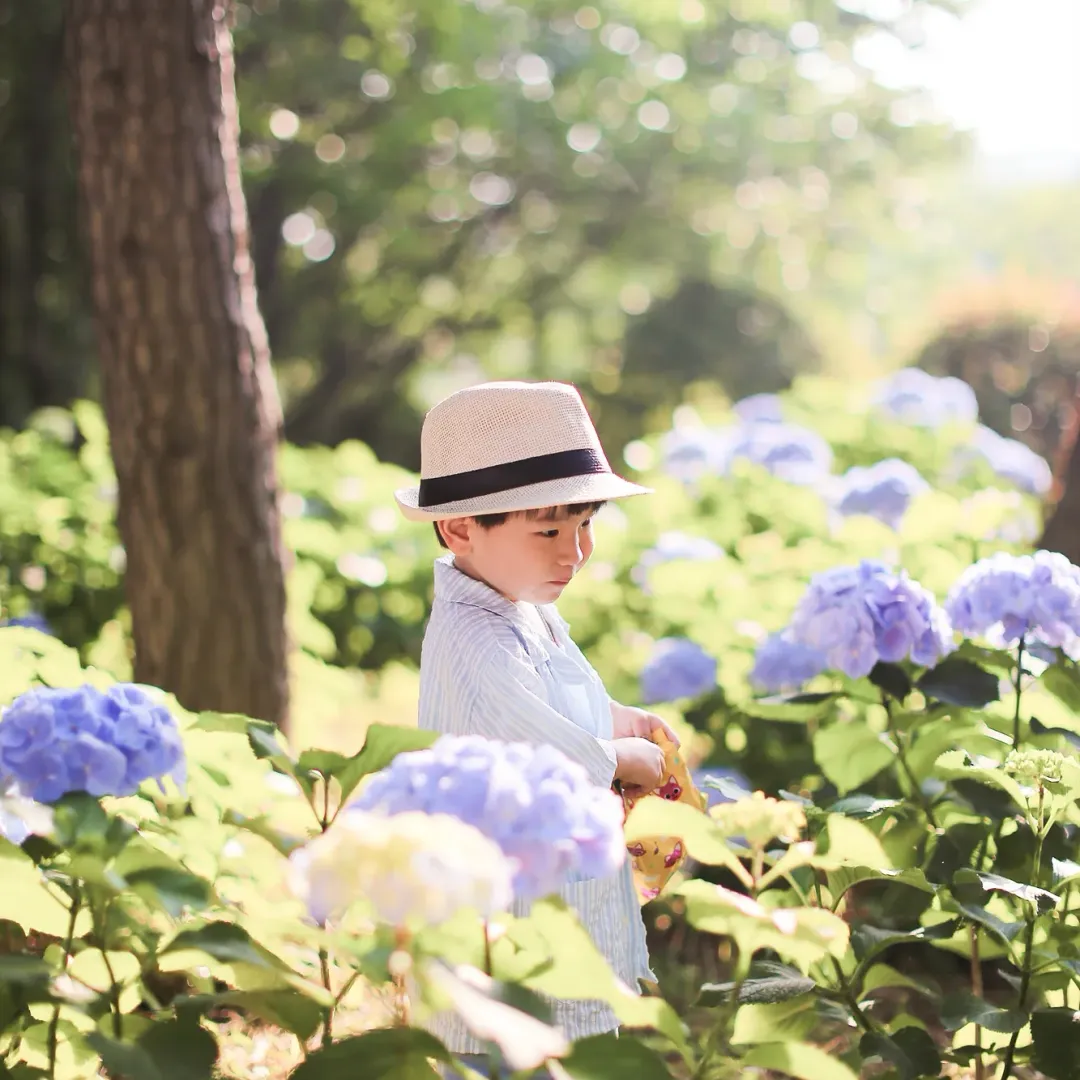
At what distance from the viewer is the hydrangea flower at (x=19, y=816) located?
145 centimetres

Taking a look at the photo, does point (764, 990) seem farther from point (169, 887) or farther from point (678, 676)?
point (678, 676)

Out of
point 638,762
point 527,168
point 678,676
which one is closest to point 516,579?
point 638,762

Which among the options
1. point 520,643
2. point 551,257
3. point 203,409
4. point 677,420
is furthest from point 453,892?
point 551,257

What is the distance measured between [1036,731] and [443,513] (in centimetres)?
111

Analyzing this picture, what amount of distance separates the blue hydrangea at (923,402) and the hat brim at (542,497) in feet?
15.0

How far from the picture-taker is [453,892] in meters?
1.10

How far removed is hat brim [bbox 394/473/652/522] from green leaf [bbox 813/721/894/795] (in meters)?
0.76

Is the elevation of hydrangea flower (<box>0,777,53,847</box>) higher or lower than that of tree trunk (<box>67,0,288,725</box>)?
lower

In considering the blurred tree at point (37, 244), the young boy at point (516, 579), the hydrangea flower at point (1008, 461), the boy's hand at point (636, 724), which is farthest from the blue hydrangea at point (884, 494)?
the blurred tree at point (37, 244)

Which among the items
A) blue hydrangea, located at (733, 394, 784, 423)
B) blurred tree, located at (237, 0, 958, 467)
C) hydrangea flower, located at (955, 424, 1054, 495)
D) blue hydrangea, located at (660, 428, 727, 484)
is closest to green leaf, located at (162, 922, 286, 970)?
blue hydrangea, located at (660, 428, 727, 484)

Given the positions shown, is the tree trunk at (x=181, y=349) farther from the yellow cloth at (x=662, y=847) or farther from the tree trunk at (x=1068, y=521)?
the tree trunk at (x=1068, y=521)

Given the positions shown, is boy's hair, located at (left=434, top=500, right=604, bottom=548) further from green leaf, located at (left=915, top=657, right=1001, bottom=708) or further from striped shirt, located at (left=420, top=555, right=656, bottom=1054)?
green leaf, located at (left=915, top=657, right=1001, bottom=708)

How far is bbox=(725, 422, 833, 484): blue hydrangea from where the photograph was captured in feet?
17.8

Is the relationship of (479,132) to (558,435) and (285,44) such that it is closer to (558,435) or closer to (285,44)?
(285,44)
